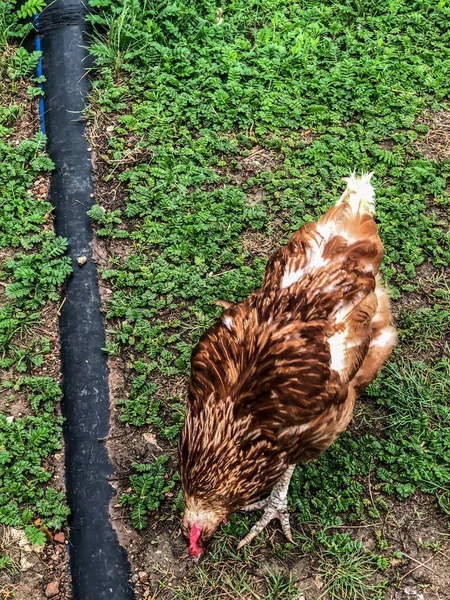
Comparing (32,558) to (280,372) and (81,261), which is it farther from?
(81,261)

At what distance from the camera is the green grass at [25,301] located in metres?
3.51

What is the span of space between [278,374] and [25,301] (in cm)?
204

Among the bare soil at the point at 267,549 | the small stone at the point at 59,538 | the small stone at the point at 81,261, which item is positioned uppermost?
the small stone at the point at 81,261

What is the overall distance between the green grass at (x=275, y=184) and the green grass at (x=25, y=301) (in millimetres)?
416

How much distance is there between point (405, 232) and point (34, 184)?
2.87 m

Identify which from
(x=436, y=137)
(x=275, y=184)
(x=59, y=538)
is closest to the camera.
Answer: (x=59, y=538)

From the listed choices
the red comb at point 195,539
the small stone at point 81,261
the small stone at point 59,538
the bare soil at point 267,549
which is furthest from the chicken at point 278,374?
the small stone at point 81,261

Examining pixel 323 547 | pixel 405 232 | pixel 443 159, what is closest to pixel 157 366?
pixel 323 547

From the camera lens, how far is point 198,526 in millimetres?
2988

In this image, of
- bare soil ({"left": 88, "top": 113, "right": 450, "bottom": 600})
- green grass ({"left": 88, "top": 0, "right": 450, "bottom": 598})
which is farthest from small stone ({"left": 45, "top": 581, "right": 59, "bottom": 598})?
green grass ({"left": 88, "top": 0, "right": 450, "bottom": 598})

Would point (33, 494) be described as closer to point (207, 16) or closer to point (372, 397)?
point (372, 397)

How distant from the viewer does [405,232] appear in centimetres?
466

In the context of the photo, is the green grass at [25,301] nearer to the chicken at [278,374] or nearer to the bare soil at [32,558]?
the bare soil at [32,558]

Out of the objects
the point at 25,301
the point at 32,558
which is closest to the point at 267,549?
the point at 32,558
